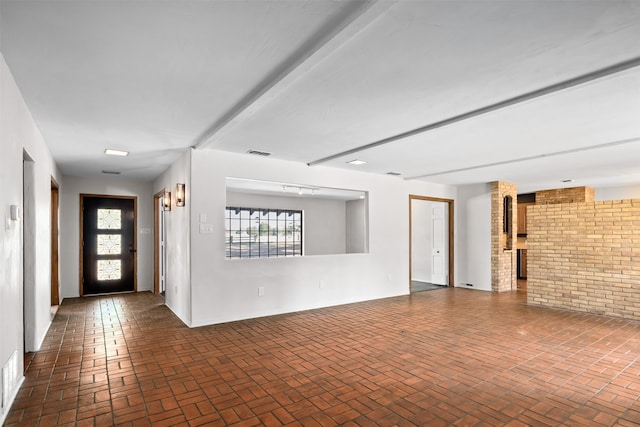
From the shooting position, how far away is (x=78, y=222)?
690 cm

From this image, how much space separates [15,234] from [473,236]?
25.8 ft

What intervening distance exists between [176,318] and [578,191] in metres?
9.08

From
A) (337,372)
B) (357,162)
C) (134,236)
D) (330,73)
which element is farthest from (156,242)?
(330,73)

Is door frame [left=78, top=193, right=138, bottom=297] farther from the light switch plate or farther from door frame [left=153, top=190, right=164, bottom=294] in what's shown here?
the light switch plate

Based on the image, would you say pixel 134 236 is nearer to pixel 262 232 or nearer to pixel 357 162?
pixel 262 232

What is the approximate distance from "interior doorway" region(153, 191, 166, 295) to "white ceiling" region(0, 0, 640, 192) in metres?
2.97

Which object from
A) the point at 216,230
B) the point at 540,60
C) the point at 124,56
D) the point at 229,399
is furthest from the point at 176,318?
the point at 540,60

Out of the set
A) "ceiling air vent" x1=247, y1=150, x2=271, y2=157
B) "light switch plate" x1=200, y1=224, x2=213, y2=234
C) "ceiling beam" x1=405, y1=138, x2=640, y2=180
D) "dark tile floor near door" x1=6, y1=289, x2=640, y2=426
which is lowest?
"dark tile floor near door" x1=6, y1=289, x2=640, y2=426

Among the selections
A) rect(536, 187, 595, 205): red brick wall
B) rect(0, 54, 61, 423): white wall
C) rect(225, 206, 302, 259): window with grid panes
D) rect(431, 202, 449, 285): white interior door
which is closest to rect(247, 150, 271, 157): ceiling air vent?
rect(0, 54, 61, 423): white wall

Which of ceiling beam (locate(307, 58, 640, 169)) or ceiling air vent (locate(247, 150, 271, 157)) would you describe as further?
ceiling air vent (locate(247, 150, 271, 157))

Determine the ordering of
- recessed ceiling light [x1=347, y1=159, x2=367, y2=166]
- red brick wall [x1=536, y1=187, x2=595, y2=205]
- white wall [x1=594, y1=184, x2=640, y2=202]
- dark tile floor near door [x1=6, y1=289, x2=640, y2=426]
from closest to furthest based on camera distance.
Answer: dark tile floor near door [x1=6, y1=289, x2=640, y2=426], recessed ceiling light [x1=347, y1=159, x2=367, y2=166], white wall [x1=594, y1=184, x2=640, y2=202], red brick wall [x1=536, y1=187, x2=595, y2=205]

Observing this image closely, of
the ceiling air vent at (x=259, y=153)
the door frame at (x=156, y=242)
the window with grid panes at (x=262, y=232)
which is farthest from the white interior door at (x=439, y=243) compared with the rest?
the door frame at (x=156, y=242)

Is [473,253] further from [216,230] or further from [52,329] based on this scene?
[52,329]

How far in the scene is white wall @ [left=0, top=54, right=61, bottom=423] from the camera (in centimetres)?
237
